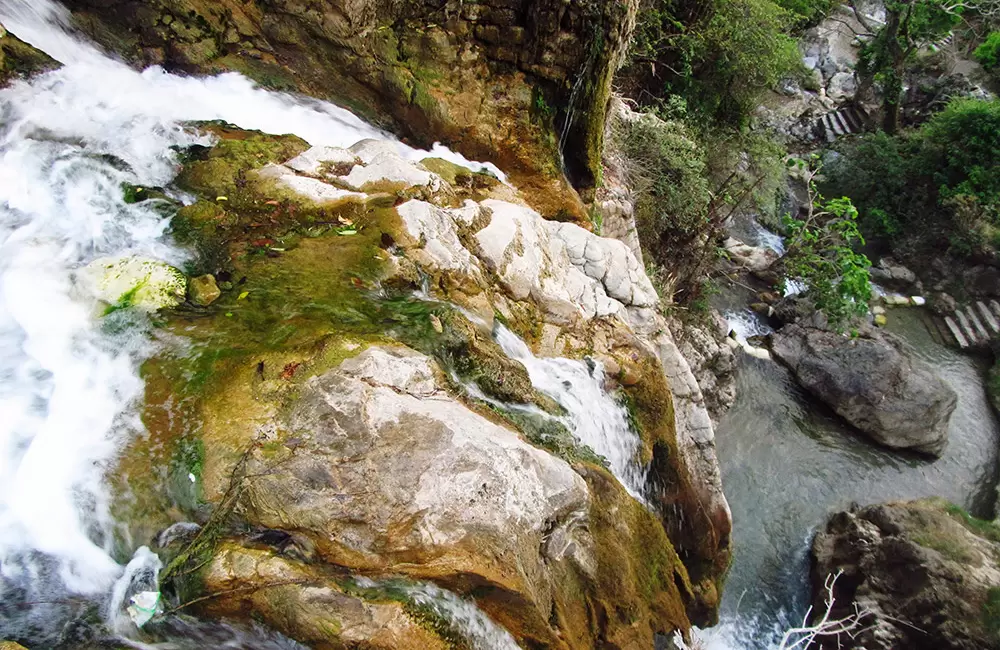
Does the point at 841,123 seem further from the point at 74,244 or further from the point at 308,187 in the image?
the point at 74,244

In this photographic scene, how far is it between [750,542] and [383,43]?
8.87 meters

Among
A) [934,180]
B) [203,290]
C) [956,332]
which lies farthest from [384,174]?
[934,180]

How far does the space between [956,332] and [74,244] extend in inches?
695

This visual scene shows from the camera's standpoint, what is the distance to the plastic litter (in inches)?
122

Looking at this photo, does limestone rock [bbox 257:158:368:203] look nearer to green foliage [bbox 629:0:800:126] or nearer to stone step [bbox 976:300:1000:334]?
green foliage [bbox 629:0:800:126]

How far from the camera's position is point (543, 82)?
765 centimetres

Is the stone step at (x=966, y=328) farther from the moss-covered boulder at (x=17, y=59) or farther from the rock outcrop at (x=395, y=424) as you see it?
the moss-covered boulder at (x=17, y=59)

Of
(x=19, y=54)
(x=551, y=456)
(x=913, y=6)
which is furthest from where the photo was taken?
(x=913, y=6)

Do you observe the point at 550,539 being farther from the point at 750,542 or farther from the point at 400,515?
the point at 750,542

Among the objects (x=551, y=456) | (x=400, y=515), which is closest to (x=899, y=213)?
(x=551, y=456)

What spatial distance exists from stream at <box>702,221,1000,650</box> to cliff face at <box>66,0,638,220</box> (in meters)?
5.43

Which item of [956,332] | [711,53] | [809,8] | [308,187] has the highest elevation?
[809,8]

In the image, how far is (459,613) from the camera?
335cm

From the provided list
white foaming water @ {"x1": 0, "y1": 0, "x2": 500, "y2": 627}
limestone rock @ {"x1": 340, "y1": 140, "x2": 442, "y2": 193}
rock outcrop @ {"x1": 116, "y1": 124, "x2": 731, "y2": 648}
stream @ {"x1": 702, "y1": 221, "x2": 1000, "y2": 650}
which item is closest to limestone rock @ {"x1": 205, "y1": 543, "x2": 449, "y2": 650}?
rock outcrop @ {"x1": 116, "y1": 124, "x2": 731, "y2": 648}
